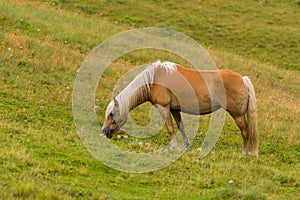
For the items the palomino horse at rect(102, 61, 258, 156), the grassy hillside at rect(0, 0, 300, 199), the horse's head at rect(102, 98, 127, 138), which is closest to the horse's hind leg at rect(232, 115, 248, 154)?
the palomino horse at rect(102, 61, 258, 156)

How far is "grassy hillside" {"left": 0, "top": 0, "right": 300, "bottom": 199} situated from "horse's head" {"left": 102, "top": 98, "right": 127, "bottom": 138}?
296 mm

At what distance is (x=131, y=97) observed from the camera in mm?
11852

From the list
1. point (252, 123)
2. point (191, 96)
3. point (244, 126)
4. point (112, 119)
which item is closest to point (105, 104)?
point (112, 119)

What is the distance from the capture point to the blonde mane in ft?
38.5

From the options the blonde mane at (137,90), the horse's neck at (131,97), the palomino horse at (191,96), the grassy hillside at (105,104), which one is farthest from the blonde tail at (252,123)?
→ the horse's neck at (131,97)

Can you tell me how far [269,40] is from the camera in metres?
30.2

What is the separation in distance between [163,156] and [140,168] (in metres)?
0.97

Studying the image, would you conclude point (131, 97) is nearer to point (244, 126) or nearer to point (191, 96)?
point (191, 96)

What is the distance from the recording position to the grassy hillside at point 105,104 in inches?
354

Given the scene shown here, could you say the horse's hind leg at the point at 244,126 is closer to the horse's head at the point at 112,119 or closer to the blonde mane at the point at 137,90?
the blonde mane at the point at 137,90

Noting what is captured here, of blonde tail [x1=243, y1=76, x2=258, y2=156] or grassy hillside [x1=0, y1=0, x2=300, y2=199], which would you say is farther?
blonde tail [x1=243, y1=76, x2=258, y2=156]

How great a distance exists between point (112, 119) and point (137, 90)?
0.86 metres

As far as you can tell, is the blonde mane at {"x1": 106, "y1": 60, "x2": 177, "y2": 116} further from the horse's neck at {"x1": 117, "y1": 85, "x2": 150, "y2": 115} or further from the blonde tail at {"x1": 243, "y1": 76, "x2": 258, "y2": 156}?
the blonde tail at {"x1": 243, "y1": 76, "x2": 258, "y2": 156}

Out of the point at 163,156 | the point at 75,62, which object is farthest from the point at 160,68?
the point at 75,62
